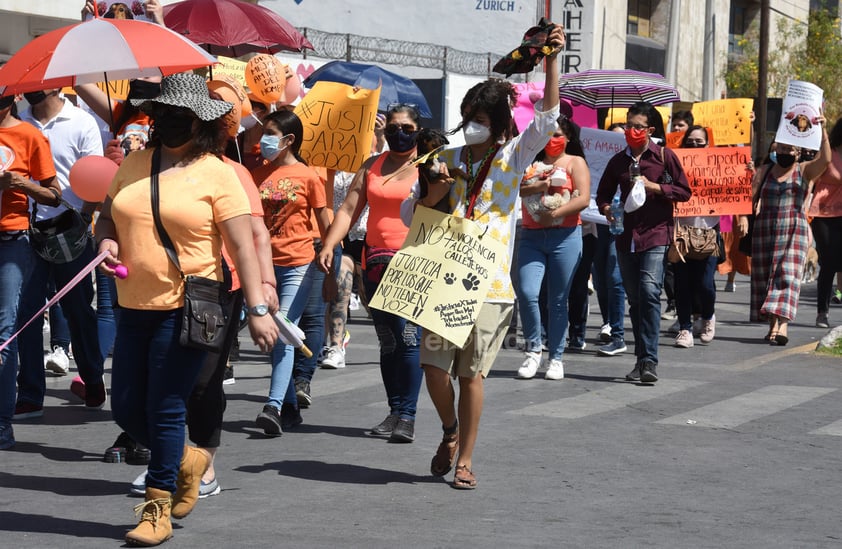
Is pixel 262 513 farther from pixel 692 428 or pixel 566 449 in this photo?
pixel 692 428

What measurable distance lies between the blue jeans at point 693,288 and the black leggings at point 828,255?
1674mm

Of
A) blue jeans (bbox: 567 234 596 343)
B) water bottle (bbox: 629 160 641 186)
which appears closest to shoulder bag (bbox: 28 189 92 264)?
water bottle (bbox: 629 160 641 186)

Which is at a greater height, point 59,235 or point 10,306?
point 59,235

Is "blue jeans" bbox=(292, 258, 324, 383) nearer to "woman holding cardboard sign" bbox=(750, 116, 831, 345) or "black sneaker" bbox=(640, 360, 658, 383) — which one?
"black sneaker" bbox=(640, 360, 658, 383)

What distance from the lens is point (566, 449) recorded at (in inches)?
302

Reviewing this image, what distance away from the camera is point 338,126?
9.75 meters

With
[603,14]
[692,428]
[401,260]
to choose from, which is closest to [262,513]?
[401,260]

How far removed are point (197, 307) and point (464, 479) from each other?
175 centimetres

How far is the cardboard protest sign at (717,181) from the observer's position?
523 inches

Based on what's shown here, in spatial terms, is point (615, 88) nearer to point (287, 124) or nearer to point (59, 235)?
point (287, 124)

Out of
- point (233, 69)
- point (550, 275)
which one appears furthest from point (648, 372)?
point (233, 69)

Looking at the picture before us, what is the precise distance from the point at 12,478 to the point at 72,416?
1855 millimetres

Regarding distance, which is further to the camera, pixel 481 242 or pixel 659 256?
pixel 659 256

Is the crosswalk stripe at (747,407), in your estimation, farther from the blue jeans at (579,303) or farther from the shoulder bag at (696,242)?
the shoulder bag at (696,242)
